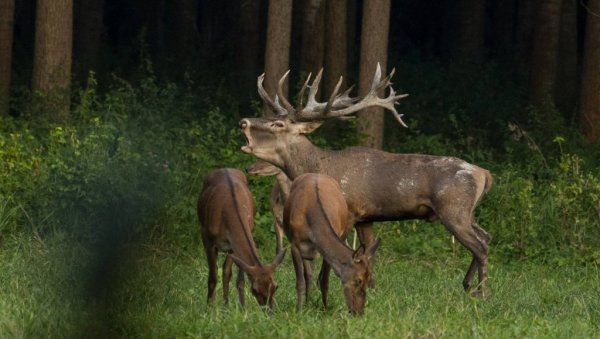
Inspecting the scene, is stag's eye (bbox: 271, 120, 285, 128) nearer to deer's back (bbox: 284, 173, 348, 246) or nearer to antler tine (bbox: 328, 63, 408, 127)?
antler tine (bbox: 328, 63, 408, 127)

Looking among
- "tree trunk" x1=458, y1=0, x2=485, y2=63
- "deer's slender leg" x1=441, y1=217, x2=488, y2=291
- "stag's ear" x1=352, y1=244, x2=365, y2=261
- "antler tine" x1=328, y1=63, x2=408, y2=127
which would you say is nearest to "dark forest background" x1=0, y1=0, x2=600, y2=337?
"deer's slender leg" x1=441, y1=217, x2=488, y2=291

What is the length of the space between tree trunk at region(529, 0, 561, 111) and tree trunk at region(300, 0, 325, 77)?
3477mm

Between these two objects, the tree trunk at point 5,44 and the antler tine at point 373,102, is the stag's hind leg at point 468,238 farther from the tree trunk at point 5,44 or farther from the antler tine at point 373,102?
the tree trunk at point 5,44

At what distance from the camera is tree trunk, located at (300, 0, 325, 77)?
19.5 metres

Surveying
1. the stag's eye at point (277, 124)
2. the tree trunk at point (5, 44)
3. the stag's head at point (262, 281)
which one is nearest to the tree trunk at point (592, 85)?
the stag's eye at point (277, 124)

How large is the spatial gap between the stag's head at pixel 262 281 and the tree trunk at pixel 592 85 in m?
8.93

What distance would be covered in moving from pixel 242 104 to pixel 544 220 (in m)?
7.23

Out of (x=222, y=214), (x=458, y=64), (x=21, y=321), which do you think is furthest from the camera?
(x=458, y=64)

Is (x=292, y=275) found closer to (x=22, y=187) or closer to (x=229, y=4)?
(x=22, y=187)

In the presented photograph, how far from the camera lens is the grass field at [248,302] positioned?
6887 millimetres

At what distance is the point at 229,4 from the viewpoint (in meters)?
27.2

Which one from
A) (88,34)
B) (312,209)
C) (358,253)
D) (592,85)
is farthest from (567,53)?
(358,253)

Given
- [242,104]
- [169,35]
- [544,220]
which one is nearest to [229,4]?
[169,35]

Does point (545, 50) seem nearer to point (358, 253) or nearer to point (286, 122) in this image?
point (286, 122)
